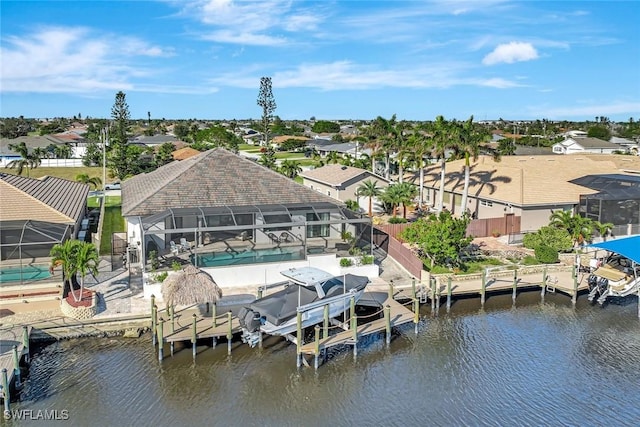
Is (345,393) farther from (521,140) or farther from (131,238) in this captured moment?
(521,140)

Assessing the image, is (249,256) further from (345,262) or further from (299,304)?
(299,304)

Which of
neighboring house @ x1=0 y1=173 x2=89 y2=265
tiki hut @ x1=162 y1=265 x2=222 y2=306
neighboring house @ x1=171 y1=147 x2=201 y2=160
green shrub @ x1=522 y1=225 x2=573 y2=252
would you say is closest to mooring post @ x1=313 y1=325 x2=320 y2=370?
tiki hut @ x1=162 y1=265 x2=222 y2=306

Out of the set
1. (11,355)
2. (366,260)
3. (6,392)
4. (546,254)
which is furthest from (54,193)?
(546,254)

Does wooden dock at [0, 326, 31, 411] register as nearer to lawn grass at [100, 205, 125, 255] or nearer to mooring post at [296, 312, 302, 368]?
mooring post at [296, 312, 302, 368]

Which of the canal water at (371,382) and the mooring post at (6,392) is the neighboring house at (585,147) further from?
the mooring post at (6,392)

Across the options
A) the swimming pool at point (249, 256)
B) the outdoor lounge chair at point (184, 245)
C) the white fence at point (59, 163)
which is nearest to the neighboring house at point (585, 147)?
the white fence at point (59, 163)

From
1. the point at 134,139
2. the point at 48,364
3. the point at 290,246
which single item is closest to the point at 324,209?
the point at 290,246
